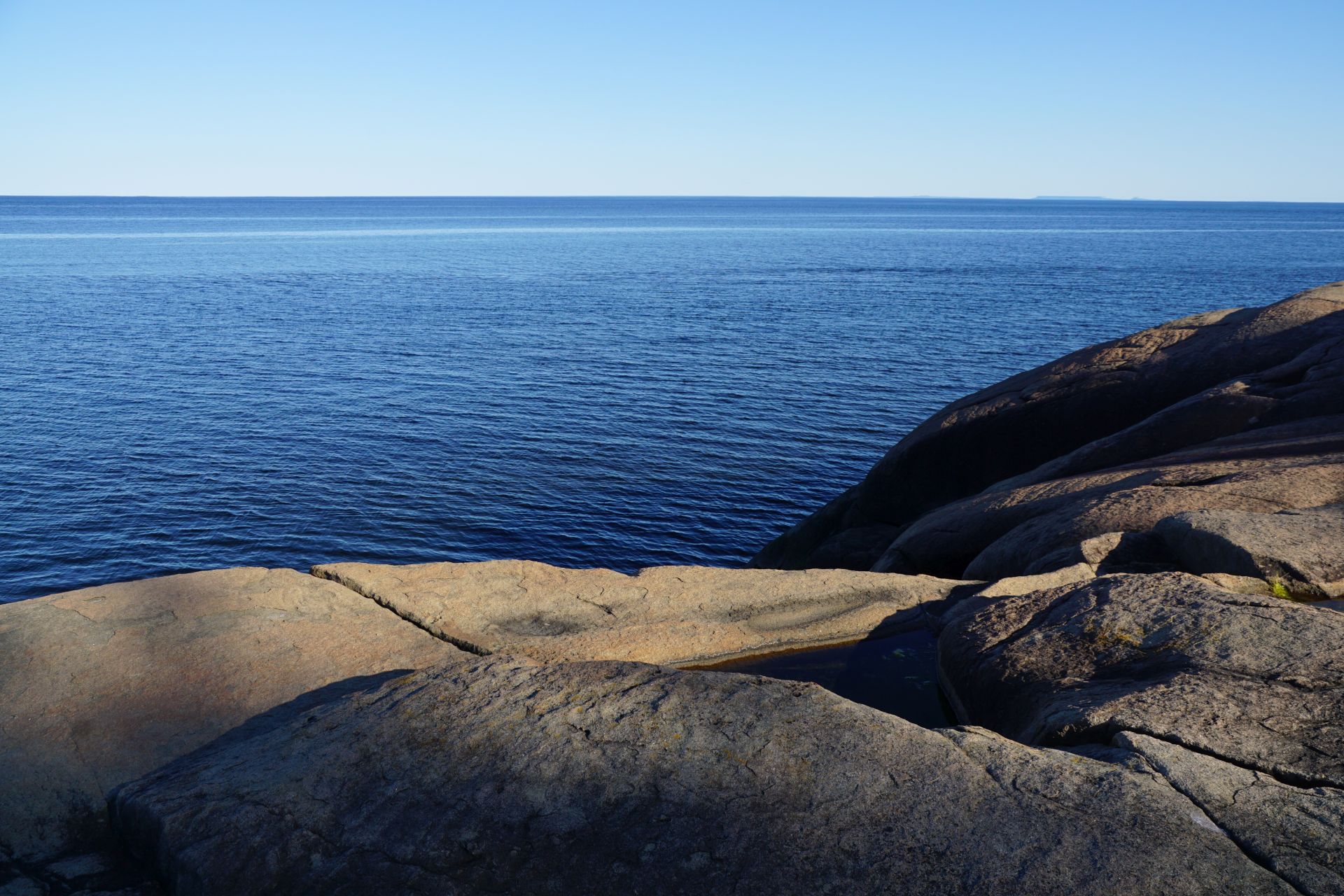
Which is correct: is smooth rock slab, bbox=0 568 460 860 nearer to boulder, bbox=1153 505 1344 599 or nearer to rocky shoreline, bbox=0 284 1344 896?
rocky shoreline, bbox=0 284 1344 896

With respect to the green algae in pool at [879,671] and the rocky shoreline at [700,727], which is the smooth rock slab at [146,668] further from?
the green algae in pool at [879,671]

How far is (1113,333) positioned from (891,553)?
49.0m

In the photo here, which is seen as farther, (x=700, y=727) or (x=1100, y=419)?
(x=1100, y=419)

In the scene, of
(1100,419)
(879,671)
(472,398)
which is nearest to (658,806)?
(879,671)

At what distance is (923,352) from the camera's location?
5253 cm

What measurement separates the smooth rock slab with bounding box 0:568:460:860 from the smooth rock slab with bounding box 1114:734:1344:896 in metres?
7.51

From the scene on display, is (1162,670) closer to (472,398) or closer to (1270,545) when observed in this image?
(1270,545)

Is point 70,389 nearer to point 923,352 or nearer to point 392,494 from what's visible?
point 392,494

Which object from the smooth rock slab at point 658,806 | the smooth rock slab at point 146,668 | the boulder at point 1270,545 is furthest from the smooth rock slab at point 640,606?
the smooth rock slab at point 658,806

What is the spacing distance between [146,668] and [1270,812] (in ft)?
33.1

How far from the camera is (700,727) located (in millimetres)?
7055

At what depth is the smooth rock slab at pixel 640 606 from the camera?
1109 centimetres

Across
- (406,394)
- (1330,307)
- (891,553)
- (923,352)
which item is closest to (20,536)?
(406,394)

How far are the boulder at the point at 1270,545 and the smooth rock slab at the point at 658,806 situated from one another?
5.54 m
